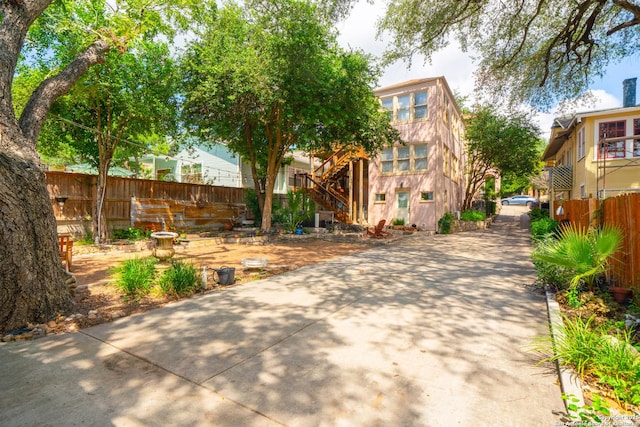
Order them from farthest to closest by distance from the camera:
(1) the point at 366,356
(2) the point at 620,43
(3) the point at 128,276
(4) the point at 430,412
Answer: (2) the point at 620,43 → (3) the point at 128,276 → (1) the point at 366,356 → (4) the point at 430,412

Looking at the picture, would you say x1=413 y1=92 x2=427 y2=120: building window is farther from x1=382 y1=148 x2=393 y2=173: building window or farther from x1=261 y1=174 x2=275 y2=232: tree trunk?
x1=261 y1=174 x2=275 y2=232: tree trunk

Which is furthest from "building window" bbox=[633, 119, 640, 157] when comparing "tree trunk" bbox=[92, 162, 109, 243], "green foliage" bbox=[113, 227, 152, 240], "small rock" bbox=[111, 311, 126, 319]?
"tree trunk" bbox=[92, 162, 109, 243]

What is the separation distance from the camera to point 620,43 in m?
10.7

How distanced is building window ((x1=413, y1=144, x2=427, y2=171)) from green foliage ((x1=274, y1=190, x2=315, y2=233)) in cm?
718

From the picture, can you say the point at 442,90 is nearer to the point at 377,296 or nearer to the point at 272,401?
the point at 377,296

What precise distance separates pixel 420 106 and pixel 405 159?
3.32m

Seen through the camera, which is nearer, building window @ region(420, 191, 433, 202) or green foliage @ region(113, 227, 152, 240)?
green foliage @ region(113, 227, 152, 240)

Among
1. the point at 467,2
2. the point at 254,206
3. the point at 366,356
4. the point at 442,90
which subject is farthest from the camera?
the point at 442,90

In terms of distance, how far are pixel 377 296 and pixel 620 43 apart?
42.2ft

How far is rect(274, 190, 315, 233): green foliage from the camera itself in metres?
16.2

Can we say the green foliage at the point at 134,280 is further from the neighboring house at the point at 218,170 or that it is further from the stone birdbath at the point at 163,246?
the neighboring house at the point at 218,170

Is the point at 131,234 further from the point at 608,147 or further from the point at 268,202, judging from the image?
the point at 608,147

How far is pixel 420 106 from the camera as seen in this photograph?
19312mm

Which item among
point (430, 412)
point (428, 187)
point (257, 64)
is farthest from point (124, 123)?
point (428, 187)
